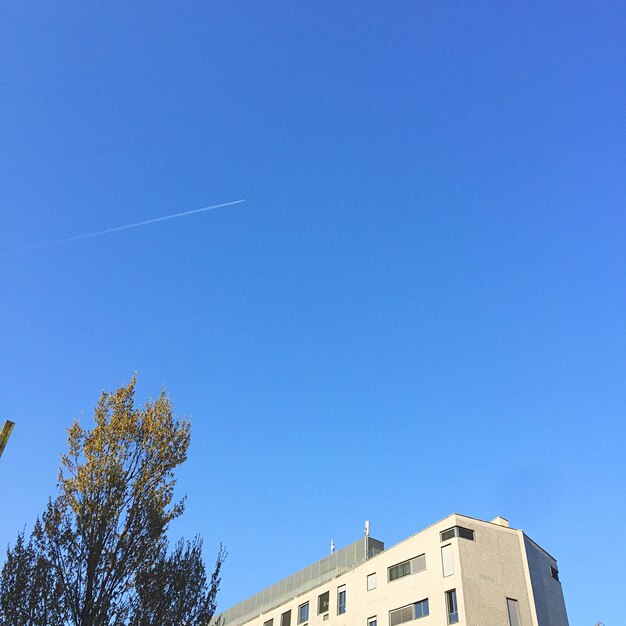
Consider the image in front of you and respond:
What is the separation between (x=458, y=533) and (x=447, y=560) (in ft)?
5.24

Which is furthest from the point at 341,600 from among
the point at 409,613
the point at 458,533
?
the point at 458,533

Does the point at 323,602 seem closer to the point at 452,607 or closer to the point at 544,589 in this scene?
the point at 452,607

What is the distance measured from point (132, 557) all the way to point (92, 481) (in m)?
2.82

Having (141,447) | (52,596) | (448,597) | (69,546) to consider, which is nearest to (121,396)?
(141,447)

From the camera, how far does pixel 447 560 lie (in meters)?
34.5

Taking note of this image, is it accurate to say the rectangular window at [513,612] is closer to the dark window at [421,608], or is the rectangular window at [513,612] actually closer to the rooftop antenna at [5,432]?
the dark window at [421,608]

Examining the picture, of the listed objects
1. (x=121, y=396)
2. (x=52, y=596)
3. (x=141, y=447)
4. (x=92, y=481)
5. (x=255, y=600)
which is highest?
(x=255, y=600)

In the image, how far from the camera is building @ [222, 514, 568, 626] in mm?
33250

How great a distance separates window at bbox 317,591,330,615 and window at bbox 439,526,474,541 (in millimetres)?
12176

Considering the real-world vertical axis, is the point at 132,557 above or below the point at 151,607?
above

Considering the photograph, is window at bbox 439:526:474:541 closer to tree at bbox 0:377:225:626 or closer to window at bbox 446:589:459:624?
window at bbox 446:589:459:624

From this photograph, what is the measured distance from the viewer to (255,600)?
54.2 meters

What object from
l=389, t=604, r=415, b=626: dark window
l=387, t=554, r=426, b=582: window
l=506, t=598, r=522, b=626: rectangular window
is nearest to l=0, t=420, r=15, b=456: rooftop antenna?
l=387, t=554, r=426, b=582: window

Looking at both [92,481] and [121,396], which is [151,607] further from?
[121,396]
